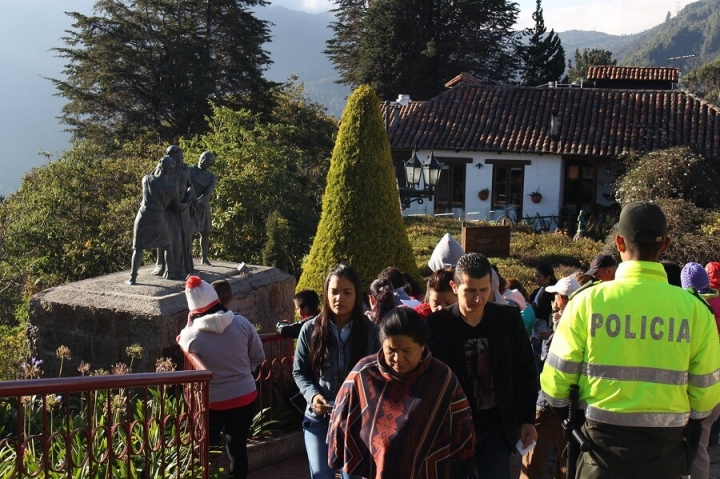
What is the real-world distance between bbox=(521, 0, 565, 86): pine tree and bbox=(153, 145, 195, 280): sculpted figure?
36.3 meters

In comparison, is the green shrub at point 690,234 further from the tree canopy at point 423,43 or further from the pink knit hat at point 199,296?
the tree canopy at point 423,43

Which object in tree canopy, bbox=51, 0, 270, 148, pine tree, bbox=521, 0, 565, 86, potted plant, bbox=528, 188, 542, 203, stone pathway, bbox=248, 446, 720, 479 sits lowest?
stone pathway, bbox=248, 446, 720, 479

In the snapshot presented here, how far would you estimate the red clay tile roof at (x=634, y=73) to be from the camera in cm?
3278

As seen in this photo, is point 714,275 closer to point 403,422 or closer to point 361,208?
point 403,422

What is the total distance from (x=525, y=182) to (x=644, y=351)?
21735 mm

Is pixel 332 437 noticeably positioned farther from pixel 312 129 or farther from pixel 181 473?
pixel 312 129

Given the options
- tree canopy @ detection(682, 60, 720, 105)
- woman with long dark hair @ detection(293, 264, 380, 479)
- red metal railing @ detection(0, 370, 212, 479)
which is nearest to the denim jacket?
woman with long dark hair @ detection(293, 264, 380, 479)

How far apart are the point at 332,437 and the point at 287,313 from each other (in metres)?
6.87

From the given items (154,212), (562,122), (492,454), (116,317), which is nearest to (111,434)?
(492,454)

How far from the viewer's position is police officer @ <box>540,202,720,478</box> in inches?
123

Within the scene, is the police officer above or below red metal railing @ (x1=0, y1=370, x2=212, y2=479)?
above

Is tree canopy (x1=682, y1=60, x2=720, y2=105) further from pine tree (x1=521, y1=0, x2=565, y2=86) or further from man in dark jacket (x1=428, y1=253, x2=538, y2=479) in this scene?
man in dark jacket (x1=428, y1=253, x2=538, y2=479)

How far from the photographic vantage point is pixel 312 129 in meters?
33.3

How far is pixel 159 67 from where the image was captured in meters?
31.9
